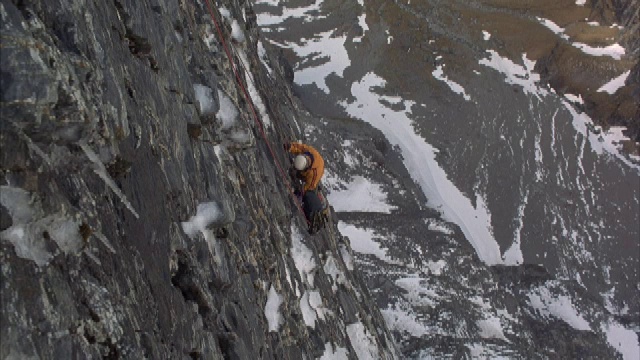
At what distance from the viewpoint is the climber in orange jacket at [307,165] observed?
14155mm

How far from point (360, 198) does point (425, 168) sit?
42.1ft

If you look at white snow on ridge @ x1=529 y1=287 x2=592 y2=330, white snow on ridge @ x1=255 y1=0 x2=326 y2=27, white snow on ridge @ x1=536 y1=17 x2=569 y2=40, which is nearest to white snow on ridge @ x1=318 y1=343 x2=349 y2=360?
white snow on ridge @ x1=529 y1=287 x2=592 y2=330

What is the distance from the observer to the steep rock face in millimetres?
4426

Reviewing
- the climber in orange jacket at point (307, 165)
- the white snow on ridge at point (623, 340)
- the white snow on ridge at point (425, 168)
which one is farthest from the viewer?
the white snow on ridge at point (425, 168)

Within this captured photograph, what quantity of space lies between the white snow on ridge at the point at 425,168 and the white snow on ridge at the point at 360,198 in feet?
26.0

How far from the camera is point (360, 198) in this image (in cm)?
4100

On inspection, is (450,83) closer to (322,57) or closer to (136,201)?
(322,57)

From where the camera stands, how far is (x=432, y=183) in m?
50.2

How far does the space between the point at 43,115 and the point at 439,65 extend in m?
61.2

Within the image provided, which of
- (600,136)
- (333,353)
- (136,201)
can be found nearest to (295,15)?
(600,136)

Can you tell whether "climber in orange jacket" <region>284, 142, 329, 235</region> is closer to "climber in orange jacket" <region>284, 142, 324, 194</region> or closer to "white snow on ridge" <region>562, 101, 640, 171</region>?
"climber in orange jacket" <region>284, 142, 324, 194</region>

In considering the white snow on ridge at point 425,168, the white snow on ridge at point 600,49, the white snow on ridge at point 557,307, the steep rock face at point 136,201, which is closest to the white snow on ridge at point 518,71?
the white snow on ridge at point 600,49

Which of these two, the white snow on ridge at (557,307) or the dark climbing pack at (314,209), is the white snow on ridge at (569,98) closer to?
the white snow on ridge at (557,307)

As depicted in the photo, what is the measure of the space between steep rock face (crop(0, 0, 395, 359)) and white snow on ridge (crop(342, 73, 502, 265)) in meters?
36.4
